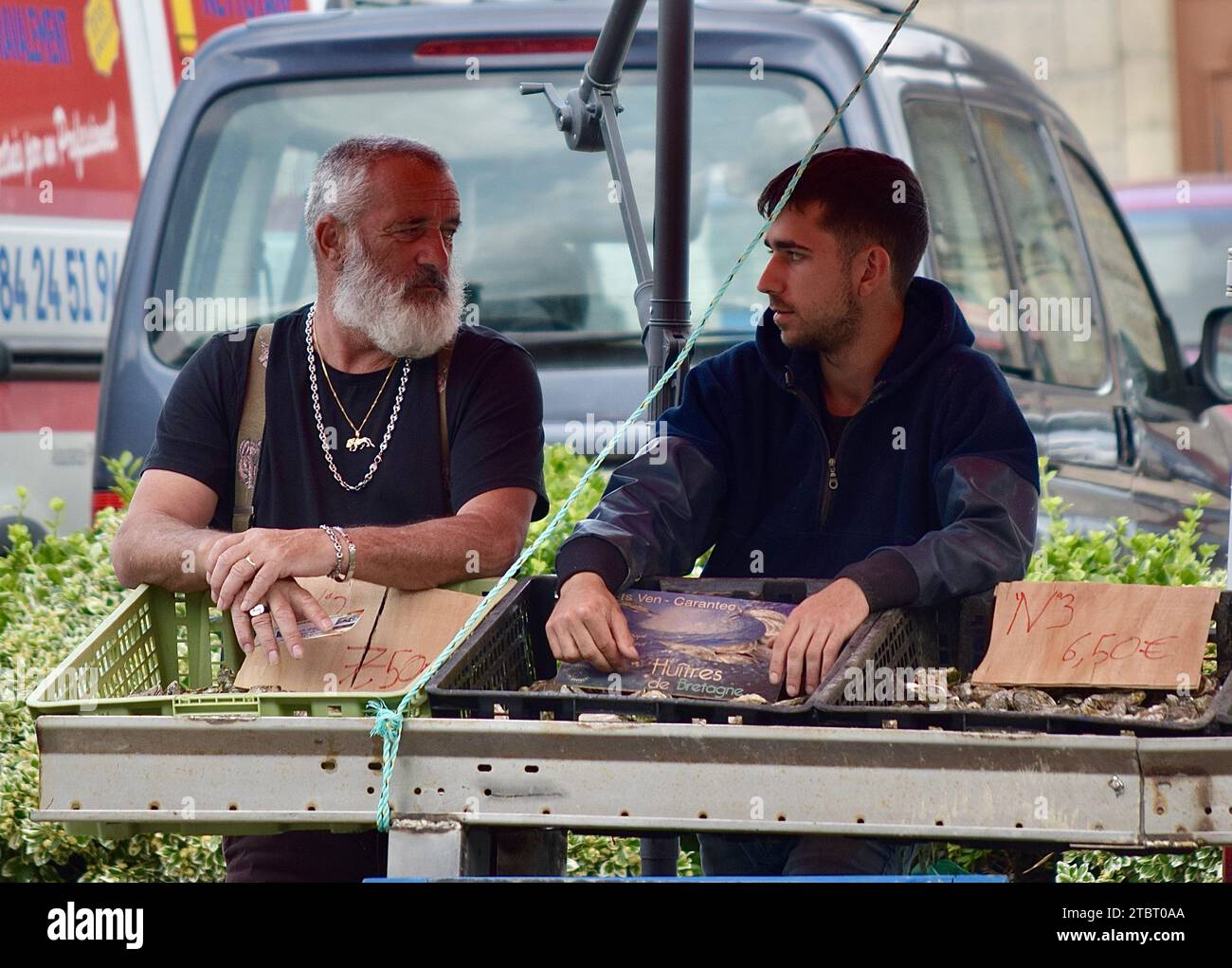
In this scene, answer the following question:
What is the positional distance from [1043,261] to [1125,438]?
0.57 meters

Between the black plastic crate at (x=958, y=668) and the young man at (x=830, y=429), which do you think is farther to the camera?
the young man at (x=830, y=429)

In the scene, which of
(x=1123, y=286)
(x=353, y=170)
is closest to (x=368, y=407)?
(x=353, y=170)

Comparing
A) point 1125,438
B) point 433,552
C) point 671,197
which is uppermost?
point 671,197

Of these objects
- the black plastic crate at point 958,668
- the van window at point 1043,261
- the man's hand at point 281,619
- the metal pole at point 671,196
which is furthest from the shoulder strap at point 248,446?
the van window at point 1043,261

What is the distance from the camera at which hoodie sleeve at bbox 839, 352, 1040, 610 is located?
2.89 m

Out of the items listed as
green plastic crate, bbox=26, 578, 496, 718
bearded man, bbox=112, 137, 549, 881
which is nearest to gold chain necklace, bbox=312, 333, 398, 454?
bearded man, bbox=112, 137, 549, 881

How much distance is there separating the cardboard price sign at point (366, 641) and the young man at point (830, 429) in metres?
0.27

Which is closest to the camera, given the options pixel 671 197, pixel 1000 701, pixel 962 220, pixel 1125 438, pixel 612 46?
pixel 1000 701

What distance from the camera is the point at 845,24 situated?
4.69m

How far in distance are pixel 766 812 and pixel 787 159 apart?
9.27ft

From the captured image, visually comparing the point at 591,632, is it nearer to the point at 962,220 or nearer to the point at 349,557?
the point at 349,557

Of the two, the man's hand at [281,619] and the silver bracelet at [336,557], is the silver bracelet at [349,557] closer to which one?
the silver bracelet at [336,557]

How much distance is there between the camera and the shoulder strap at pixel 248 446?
3590 mm

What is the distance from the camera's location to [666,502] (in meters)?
3.34
